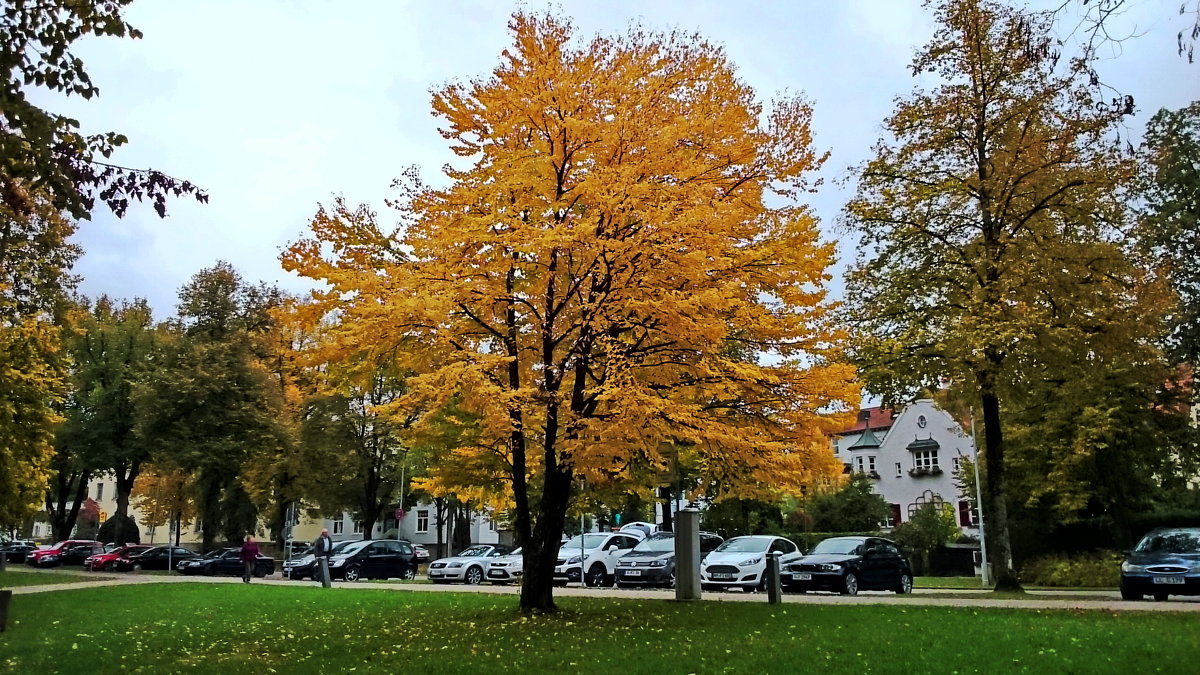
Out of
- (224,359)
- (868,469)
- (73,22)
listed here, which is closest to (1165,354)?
(73,22)

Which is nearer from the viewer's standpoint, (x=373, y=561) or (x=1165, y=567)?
(x=1165, y=567)

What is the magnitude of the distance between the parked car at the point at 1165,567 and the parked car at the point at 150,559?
109ft

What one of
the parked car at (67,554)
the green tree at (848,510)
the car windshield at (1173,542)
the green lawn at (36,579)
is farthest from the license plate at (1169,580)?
the parked car at (67,554)

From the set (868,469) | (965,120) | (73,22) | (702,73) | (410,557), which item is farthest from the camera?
(868,469)

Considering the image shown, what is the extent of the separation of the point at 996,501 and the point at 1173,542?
317 cm

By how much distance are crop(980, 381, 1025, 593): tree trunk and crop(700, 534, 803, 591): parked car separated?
14.9 feet

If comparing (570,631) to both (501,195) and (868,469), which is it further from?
(868,469)

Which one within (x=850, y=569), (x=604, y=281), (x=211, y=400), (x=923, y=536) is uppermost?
(x=211, y=400)

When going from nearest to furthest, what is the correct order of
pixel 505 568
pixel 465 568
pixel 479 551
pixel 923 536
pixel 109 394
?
pixel 505 568 → pixel 465 568 → pixel 479 551 → pixel 923 536 → pixel 109 394

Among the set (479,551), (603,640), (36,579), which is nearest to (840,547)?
(603,640)

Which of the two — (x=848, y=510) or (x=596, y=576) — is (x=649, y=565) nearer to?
Result: (x=596, y=576)

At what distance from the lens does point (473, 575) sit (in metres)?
29.2

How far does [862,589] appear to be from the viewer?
68.1 feet

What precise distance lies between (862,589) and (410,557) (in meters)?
16.6
